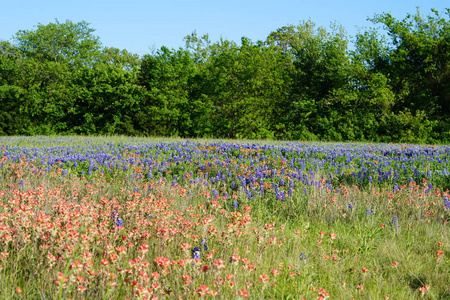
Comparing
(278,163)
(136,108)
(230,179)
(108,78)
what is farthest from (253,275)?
(108,78)

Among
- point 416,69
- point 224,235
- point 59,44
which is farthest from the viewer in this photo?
point 59,44

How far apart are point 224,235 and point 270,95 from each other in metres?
27.1

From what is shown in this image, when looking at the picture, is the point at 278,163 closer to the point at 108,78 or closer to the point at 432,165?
the point at 432,165

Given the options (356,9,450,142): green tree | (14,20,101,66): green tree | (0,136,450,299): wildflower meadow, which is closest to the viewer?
(0,136,450,299): wildflower meadow

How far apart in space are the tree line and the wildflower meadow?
19.0 meters

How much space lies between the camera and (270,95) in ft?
97.6

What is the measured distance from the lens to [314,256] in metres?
3.99

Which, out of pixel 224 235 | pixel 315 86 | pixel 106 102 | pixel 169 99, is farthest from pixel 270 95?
pixel 224 235

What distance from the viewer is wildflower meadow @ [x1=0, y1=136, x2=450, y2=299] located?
2686 millimetres

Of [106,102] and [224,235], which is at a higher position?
[106,102]

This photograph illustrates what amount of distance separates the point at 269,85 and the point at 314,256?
26019mm

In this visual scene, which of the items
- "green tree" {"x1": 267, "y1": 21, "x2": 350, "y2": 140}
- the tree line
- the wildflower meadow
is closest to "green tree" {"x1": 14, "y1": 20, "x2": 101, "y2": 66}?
the tree line

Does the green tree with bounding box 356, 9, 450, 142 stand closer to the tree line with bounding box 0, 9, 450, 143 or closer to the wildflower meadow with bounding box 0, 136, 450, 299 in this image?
the tree line with bounding box 0, 9, 450, 143

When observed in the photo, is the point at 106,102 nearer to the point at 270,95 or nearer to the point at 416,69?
the point at 270,95
